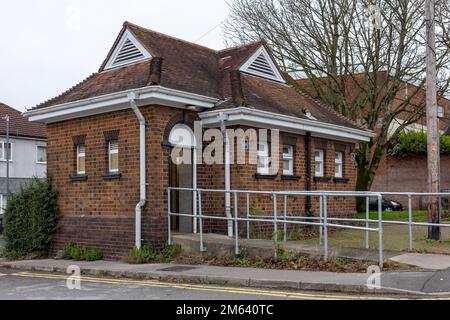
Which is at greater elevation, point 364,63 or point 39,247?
point 364,63

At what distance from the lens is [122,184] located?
49.0 feet

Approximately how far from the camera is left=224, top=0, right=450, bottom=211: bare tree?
2569 centimetres

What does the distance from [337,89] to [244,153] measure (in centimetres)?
1400

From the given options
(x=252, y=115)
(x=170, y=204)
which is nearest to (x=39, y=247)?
(x=170, y=204)

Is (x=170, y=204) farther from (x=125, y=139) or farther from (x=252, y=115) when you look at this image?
(x=252, y=115)

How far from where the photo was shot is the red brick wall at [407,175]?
39219 millimetres

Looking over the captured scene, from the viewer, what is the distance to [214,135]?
1551cm

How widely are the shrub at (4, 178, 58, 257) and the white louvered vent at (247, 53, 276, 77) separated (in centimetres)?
704

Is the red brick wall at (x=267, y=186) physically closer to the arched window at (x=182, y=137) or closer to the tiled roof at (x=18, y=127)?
the arched window at (x=182, y=137)

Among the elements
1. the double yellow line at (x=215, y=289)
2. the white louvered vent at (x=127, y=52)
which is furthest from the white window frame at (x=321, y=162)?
the double yellow line at (x=215, y=289)

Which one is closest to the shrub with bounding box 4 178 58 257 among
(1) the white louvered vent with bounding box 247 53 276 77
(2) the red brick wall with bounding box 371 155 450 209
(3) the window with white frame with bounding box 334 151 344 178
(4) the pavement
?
(4) the pavement

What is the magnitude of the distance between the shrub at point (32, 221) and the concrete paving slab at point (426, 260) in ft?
31.5

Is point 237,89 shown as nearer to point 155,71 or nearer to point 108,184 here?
point 155,71
